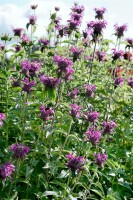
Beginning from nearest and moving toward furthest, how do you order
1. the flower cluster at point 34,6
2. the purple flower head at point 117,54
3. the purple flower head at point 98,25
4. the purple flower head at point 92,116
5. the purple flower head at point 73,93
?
the purple flower head at point 92,116
the purple flower head at point 73,93
the purple flower head at point 98,25
the purple flower head at point 117,54
the flower cluster at point 34,6

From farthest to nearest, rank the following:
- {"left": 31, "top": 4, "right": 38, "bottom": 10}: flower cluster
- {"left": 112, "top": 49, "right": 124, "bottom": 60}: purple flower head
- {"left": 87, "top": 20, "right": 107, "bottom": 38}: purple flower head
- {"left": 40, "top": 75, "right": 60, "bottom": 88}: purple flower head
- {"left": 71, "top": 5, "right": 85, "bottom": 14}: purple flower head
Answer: {"left": 31, "top": 4, "right": 38, "bottom": 10}: flower cluster
{"left": 71, "top": 5, "right": 85, "bottom": 14}: purple flower head
{"left": 112, "top": 49, "right": 124, "bottom": 60}: purple flower head
{"left": 87, "top": 20, "right": 107, "bottom": 38}: purple flower head
{"left": 40, "top": 75, "right": 60, "bottom": 88}: purple flower head

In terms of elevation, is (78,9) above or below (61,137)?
above

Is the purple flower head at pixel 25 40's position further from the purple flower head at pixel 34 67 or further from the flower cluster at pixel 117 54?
the purple flower head at pixel 34 67

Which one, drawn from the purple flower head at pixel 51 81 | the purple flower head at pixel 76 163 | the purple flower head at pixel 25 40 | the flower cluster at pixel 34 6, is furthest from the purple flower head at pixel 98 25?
the flower cluster at pixel 34 6

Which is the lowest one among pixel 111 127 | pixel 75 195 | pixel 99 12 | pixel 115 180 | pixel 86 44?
pixel 115 180

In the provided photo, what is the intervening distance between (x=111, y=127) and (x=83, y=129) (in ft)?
2.13

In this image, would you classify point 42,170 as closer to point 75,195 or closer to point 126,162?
point 75,195

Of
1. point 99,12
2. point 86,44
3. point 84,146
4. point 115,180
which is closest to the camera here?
point 84,146

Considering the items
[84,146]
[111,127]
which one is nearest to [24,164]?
[84,146]

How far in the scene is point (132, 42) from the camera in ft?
20.4

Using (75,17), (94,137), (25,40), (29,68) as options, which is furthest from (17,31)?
(94,137)

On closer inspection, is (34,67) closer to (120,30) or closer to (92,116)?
(92,116)

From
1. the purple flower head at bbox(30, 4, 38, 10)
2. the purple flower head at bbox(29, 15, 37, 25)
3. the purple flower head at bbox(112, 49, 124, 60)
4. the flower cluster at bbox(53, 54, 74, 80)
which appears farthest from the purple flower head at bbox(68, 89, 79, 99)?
the purple flower head at bbox(30, 4, 38, 10)

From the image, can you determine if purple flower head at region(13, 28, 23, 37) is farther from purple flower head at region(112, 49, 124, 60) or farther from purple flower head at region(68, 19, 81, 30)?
purple flower head at region(112, 49, 124, 60)
